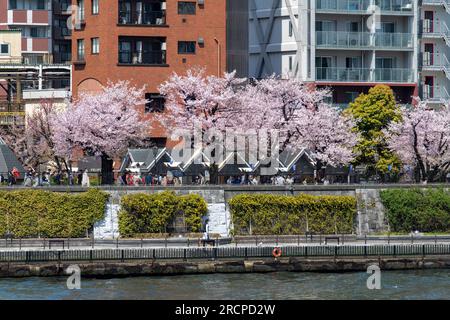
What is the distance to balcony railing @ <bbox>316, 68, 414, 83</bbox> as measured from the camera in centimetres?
11050

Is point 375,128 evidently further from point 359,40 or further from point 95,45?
point 95,45

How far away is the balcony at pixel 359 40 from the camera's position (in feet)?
363

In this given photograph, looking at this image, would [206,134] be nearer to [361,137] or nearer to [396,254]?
[361,137]

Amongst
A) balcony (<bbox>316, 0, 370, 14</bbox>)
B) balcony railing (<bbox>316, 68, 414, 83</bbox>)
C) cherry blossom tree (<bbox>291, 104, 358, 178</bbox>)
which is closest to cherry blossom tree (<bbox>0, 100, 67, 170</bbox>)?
cherry blossom tree (<bbox>291, 104, 358, 178</bbox>)

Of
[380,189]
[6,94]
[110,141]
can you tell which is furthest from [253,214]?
[6,94]

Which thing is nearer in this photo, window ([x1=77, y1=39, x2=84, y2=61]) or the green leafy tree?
the green leafy tree

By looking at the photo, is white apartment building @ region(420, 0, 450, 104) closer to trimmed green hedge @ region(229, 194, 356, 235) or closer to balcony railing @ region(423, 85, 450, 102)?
balcony railing @ region(423, 85, 450, 102)

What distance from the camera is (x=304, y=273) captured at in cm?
7656

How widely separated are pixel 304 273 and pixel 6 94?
5780 cm

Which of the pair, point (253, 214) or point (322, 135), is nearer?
point (253, 214)

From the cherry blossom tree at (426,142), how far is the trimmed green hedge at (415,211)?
6.46m

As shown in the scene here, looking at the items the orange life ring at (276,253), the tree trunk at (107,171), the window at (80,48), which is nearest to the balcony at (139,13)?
the window at (80,48)

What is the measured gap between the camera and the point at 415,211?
286 feet

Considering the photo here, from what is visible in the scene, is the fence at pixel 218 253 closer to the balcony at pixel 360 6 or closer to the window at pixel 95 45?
the window at pixel 95 45
